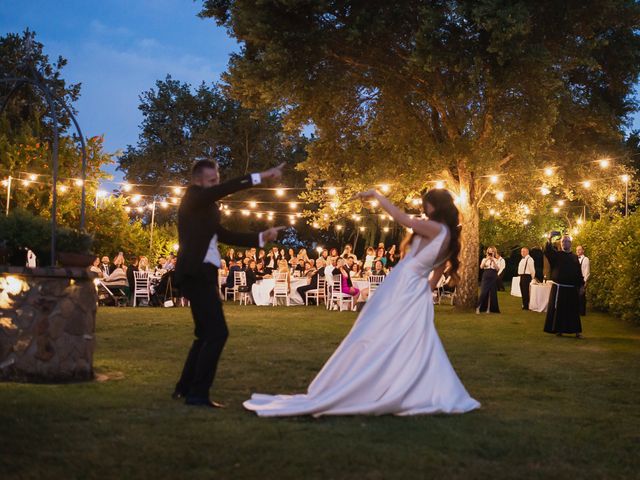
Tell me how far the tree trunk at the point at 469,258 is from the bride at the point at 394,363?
13.6 meters

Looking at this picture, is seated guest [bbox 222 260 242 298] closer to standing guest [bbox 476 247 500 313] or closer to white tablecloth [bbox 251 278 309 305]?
white tablecloth [bbox 251 278 309 305]

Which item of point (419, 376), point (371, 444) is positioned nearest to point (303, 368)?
point (419, 376)

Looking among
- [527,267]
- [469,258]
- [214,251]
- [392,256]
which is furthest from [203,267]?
[392,256]

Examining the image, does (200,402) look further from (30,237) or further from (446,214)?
(30,237)

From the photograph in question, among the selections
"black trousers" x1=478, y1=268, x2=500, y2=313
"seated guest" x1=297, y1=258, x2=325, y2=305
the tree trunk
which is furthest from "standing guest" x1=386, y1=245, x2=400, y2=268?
"black trousers" x1=478, y1=268, x2=500, y2=313

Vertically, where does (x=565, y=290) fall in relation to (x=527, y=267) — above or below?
below

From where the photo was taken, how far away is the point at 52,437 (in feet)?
14.9

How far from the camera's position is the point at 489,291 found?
1905 cm

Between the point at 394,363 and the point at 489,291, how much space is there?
13.9 metres

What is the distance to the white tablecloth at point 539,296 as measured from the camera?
20375 mm

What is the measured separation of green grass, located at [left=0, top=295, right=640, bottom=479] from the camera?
403 centimetres

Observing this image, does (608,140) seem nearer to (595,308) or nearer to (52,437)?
(595,308)

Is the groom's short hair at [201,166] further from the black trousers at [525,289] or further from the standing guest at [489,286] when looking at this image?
the black trousers at [525,289]

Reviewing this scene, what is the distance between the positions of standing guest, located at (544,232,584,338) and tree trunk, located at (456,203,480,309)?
5845 mm
